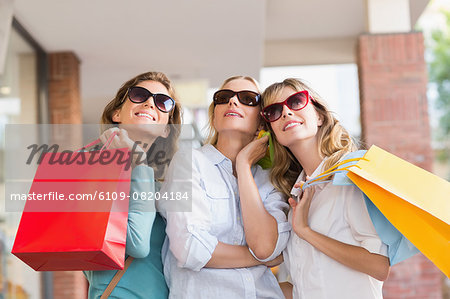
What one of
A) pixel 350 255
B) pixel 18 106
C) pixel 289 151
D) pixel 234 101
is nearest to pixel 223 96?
pixel 234 101

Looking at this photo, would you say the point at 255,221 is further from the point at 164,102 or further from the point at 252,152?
the point at 164,102

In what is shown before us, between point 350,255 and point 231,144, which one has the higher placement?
point 231,144

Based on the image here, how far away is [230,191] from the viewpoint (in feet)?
7.38

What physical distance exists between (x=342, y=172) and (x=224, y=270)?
614mm

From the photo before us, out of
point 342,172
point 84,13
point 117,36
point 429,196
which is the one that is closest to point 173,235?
point 342,172

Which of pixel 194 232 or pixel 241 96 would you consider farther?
pixel 241 96

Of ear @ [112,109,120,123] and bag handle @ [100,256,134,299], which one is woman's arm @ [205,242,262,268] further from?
ear @ [112,109,120,123]

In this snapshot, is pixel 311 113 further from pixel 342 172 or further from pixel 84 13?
pixel 84 13

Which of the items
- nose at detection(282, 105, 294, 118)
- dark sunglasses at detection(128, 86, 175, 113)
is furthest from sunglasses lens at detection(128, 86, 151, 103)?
nose at detection(282, 105, 294, 118)

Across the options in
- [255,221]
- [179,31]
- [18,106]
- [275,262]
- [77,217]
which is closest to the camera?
[77,217]

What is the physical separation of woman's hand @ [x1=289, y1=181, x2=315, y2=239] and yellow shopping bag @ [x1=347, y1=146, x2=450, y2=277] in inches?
9.9

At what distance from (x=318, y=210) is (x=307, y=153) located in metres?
0.30

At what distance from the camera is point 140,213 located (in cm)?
193

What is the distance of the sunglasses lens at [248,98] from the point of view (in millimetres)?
2359
